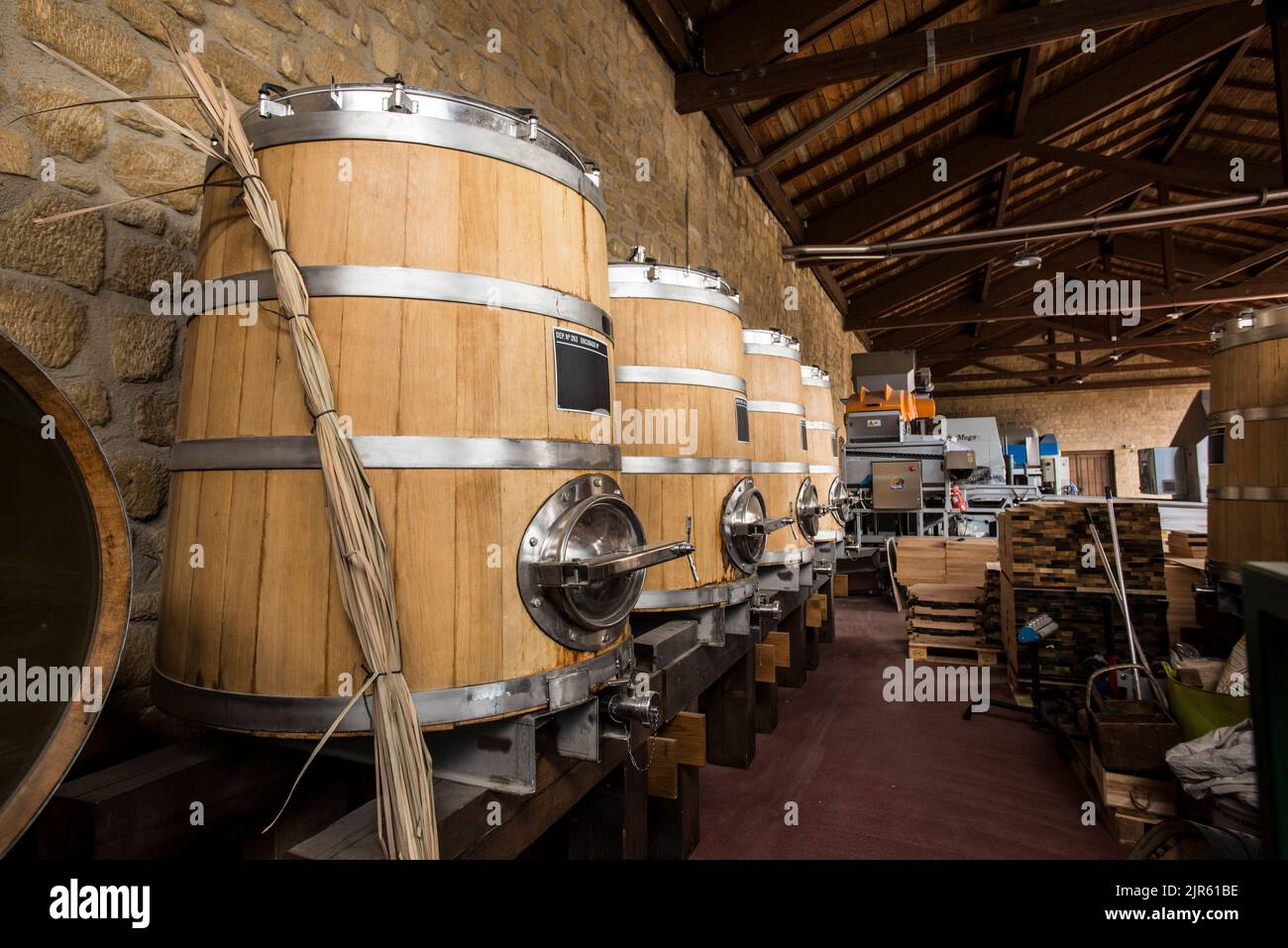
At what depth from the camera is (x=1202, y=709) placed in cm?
316

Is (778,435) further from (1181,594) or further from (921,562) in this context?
(921,562)

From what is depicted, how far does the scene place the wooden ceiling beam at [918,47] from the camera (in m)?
5.21

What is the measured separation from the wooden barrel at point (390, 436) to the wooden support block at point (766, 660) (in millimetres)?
2549

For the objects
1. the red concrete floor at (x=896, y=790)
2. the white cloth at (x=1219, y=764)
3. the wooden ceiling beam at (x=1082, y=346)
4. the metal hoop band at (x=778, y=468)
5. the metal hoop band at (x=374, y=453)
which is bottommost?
the red concrete floor at (x=896, y=790)

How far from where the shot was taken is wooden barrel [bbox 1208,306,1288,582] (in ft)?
11.4

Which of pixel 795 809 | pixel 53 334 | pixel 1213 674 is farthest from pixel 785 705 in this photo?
pixel 53 334

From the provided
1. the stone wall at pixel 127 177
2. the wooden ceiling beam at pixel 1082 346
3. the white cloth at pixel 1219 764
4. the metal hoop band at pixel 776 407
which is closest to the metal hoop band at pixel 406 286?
the stone wall at pixel 127 177

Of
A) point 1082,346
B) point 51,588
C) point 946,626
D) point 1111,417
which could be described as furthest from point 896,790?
point 1111,417

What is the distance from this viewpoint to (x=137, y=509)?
1582mm

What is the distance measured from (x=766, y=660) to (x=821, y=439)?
6.66ft

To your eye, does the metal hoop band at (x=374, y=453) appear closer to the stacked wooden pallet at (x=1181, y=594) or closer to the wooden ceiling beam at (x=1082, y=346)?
the stacked wooden pallet at (x=1181, y=594)

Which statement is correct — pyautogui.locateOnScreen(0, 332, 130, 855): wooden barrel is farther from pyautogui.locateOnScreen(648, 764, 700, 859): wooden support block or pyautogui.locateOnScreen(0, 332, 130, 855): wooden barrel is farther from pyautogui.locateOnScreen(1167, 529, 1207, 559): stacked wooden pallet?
pyautogui.locateOnScreen(1167, 529, 1207, 559): stacked wooden pallet

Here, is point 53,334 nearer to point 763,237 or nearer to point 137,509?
point 137,509
